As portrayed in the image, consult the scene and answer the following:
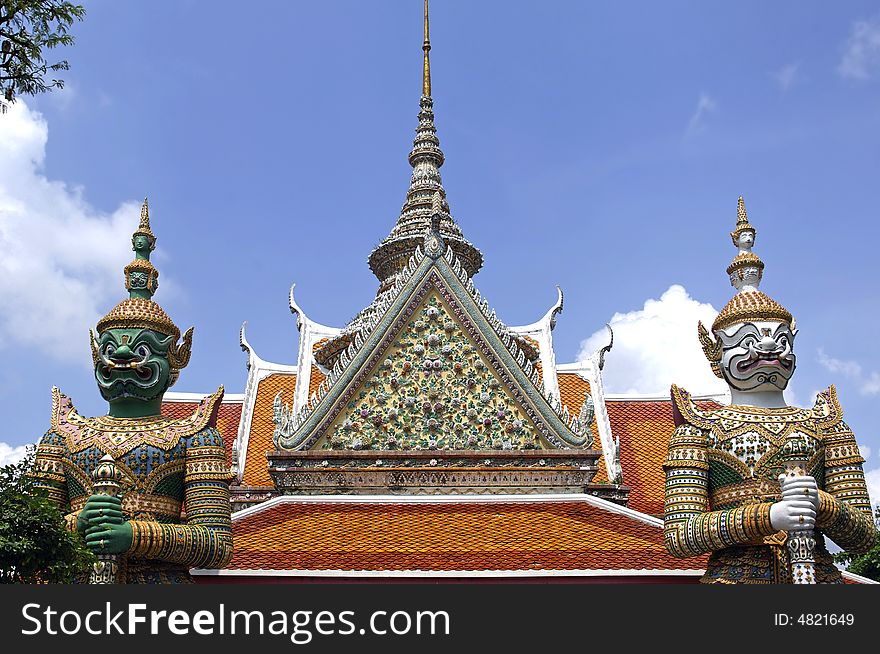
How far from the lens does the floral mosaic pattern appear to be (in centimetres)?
1086

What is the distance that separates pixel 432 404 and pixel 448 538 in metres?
2.11

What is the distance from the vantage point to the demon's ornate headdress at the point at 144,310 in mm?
8672

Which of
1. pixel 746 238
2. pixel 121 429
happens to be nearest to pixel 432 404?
pixel 121 429

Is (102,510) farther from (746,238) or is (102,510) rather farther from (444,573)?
(746,238)

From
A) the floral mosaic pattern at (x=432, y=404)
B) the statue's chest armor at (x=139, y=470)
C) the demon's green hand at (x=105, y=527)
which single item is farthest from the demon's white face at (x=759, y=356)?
the demon's green hand at (x=105, y=527)

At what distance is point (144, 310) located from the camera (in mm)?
8766

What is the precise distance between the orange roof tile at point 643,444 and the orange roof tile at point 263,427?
460 centimetres

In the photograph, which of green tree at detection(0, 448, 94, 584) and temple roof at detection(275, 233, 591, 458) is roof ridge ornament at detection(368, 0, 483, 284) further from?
green tree at detection(0, 448, 94, 584)

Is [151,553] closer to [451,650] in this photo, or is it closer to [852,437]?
[451,650]

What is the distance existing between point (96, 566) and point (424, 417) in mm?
4556

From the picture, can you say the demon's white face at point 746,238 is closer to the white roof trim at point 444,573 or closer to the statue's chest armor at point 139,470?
the white roof trim at point 444,573

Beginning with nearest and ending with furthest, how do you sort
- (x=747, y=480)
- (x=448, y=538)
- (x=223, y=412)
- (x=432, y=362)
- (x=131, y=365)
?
(x=747, y=480) < (x=131, y=365) < (x=448, y=538) < (x=432, y=362) < (x=223, y=412)

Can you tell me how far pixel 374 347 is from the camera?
37.0 ft

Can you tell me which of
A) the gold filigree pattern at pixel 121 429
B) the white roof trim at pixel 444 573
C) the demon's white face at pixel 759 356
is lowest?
the white roof trim at pixel 444 573
